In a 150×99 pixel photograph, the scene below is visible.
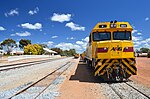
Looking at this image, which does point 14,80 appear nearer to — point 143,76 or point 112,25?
point 112,25

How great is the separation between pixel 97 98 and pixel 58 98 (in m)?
1.55

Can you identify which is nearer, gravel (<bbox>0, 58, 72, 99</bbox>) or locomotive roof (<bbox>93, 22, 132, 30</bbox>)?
gravel (<bbox>0, 58, 72, 99</bbox>)

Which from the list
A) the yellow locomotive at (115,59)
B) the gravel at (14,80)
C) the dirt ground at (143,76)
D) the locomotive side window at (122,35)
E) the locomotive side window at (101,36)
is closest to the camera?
the gravel at (14,80)

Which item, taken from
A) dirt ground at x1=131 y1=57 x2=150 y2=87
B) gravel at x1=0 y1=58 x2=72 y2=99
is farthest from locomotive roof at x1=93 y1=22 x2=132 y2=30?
gravel at x1=0 y1=58 x2=72 y2=99

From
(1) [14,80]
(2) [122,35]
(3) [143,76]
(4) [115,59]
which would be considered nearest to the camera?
(4) [115,59]

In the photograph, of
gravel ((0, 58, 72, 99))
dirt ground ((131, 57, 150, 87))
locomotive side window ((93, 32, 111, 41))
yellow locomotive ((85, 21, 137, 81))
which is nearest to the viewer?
gravel ((0, 58, 72, 99))

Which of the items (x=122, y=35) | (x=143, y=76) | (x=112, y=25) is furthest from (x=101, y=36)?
(x=143, y=76)

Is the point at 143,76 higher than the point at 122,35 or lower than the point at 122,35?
lower

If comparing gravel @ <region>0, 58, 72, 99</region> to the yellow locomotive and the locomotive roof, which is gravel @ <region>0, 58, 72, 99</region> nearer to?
the yellow locomotive

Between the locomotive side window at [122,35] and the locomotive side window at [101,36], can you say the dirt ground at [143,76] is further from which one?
the locomotive side window at [101,36]

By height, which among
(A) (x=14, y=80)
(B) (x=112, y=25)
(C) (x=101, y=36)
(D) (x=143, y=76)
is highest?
(B) (x=112, y=25)

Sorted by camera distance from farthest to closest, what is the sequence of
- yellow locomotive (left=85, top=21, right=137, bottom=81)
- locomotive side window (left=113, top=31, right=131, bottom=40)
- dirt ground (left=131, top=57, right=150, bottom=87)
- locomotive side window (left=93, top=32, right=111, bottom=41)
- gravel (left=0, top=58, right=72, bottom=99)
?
locomotive side window (left=93, top=32, right=111, bottom=41) < locomotive side window (left=113, top=31, right=131, bottom=40) < dirt ground (left=131, top=57, right=150, bottom=87) < yellow locomotive (left=85, top=21, right=137, bottom=81) < gravel (left=0, top=58, right=72, bottom=99)

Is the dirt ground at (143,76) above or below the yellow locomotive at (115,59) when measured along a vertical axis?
below

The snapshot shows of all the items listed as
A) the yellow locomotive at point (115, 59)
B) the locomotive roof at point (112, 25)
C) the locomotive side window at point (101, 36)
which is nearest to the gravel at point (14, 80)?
the yellow locomotive at point (115, 59)
